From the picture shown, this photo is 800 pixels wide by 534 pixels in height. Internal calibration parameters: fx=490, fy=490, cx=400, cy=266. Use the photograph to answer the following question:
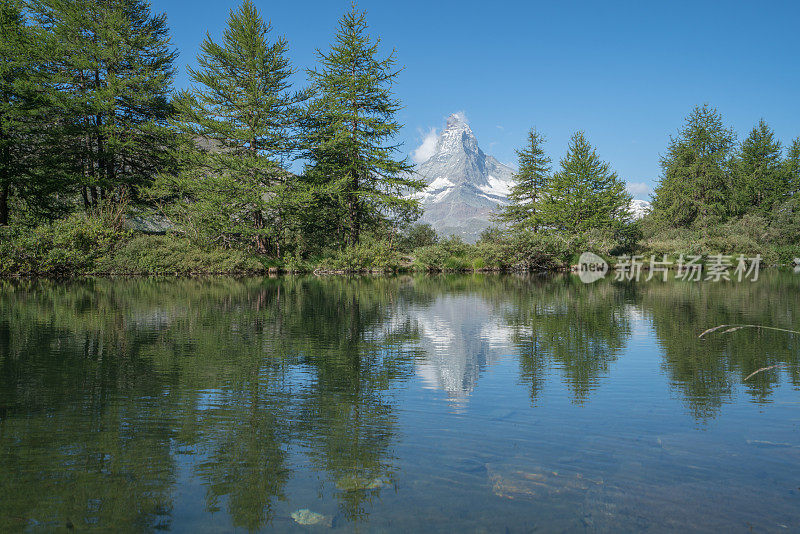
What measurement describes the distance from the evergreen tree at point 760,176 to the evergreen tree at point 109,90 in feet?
160

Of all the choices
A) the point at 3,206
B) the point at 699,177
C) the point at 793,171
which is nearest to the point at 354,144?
the point at 3,206

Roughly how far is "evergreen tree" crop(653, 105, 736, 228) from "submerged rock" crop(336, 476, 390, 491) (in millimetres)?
49885

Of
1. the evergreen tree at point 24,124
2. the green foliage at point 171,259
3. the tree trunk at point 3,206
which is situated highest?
the evergreen tree at point 24,124

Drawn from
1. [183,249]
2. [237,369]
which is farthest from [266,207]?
[237,369]

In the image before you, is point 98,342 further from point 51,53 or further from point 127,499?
point 51,53

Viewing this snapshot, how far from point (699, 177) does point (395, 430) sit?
49970mm

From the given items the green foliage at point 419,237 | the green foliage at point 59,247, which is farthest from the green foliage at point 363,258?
the green foliage at point 59,247

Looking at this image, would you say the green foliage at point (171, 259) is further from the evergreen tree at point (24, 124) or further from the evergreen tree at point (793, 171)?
the evergreen tree at point (793, 171)

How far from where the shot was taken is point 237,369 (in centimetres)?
520

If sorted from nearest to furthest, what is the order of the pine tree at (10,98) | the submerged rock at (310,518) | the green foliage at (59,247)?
the submerged rock at (310,518) < the green foliage at (59,247) < the pine tree at (10,98)

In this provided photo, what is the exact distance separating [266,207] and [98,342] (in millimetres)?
21108

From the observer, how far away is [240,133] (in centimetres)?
2611

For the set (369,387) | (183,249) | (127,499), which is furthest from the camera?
(183,249)

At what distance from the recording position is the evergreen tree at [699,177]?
44.6 m
